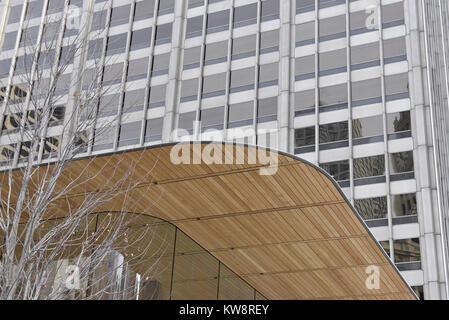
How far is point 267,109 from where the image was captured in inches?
1677

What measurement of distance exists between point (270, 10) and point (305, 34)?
3466 millimetres

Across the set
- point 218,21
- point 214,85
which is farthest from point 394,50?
point 218,21

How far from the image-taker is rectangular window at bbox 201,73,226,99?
44.4m

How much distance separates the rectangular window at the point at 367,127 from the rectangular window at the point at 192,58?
12.5 metres

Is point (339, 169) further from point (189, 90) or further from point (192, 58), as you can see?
point (192, 58)

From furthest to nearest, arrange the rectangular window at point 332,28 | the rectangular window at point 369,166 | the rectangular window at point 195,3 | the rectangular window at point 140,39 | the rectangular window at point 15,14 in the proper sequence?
the rectangular window at point 15,14
the rectangular window at point 195,3
the rectangular window at point 140,39
the rectangular window at point 332,28
the rectangular window at point 369,166

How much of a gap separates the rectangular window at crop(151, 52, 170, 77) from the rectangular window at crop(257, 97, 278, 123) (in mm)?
7930

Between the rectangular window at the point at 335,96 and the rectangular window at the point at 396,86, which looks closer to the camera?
the rectangular window at the point at 396,86

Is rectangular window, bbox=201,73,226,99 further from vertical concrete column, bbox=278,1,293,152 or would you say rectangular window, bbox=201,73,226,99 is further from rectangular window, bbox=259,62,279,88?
vertical concrete column, bbox=278,1,293,152

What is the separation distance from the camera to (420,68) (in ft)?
131

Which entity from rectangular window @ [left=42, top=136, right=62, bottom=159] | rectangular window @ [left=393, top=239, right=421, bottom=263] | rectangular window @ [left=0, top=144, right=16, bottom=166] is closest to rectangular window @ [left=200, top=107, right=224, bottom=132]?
rectangular window @ [left=42, top=136, right=62, bottom=159]

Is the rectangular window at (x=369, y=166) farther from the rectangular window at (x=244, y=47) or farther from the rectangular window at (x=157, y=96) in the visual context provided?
the rectangular window at (x=157, y=96)

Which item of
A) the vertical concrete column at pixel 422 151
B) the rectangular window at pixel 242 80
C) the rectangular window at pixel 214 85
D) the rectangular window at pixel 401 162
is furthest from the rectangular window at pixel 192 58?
the rectangular window at pixel 401 162

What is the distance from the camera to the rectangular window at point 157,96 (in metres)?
45.2
